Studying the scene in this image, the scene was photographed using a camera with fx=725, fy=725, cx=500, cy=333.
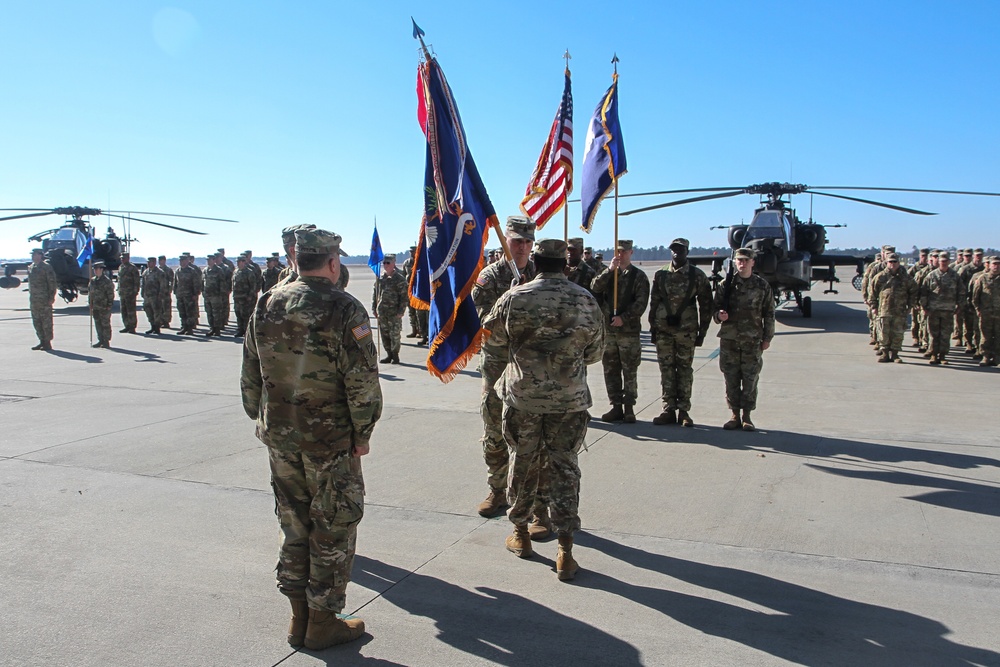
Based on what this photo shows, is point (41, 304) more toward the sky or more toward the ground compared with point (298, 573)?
more toward the sky

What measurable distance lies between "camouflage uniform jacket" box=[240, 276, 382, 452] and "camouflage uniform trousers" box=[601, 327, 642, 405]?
15.7 feet

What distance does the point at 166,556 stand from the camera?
4316 mm

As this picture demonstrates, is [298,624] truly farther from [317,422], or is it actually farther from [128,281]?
[128,281]

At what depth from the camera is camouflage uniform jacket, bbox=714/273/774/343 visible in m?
7.39

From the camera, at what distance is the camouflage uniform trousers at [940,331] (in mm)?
11727

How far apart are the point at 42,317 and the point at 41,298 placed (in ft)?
1.23

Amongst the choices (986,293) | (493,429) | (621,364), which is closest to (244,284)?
(621,364)

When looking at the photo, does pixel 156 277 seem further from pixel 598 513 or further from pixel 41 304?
pixel 598 513

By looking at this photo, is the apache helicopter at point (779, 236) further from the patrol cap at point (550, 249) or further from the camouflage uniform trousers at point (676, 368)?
the patrol cap at point (550, 249)

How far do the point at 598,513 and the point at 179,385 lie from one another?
7399 millimetres

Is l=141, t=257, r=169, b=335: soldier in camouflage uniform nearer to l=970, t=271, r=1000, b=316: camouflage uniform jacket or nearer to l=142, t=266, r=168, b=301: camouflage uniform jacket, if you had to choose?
l=142, t=266, r=168, b=301: camouflage uniform jacket

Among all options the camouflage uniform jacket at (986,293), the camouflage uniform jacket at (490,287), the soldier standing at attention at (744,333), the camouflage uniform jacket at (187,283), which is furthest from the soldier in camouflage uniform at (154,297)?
the camouflage uniform jacket at (986,293)

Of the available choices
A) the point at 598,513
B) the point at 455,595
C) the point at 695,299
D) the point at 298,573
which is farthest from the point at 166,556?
the point at 695,299

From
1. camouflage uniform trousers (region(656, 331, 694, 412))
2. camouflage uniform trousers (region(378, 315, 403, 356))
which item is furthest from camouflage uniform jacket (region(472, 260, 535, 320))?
camouflage uniform trousers (region(378, 315, 403, 356))
